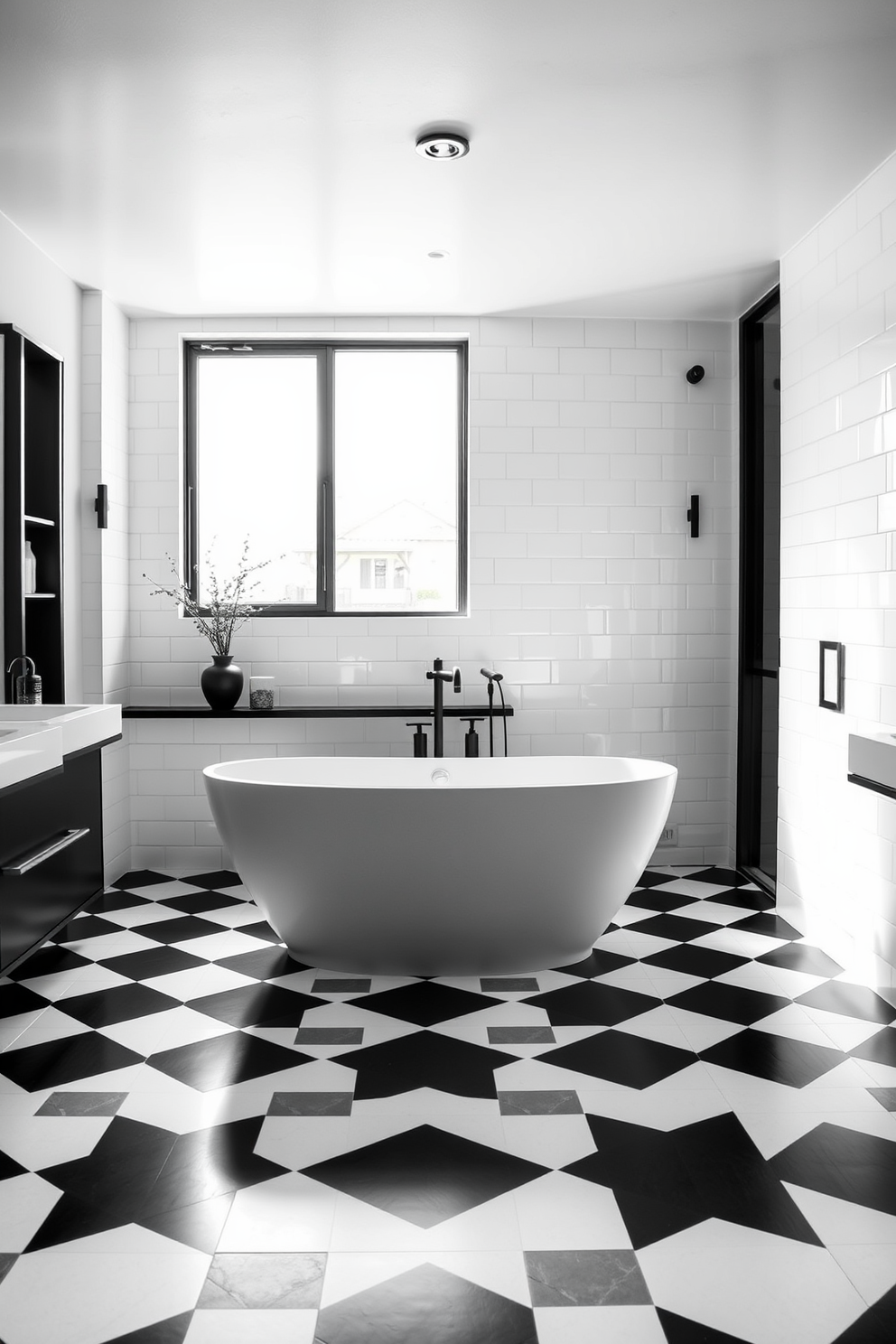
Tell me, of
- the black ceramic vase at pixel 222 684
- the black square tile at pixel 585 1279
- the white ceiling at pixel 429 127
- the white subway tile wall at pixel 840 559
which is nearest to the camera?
the black square tile at pixel 585 1279

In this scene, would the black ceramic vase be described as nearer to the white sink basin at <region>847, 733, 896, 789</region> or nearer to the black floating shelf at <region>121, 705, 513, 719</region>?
the black floating shelf at <region>121, 705, 513, 719</region>

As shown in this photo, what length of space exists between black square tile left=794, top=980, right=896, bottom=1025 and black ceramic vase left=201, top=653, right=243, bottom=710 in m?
2.74

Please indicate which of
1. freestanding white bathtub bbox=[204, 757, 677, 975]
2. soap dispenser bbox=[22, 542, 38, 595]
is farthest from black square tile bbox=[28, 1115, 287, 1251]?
soap dispenser bbox=[22, 542, 38, 595]

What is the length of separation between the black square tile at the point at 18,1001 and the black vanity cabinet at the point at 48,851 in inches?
9.9

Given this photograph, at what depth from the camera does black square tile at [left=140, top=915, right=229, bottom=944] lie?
392 centimetres

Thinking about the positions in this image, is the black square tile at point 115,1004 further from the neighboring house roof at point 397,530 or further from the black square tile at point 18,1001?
the neighboring house roof at point 397,530

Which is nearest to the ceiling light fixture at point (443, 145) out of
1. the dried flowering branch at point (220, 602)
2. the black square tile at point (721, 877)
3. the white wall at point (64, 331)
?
the white wall at point (64, 331)

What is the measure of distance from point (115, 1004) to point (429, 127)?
9.51 ft

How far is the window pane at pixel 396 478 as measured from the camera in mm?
5027

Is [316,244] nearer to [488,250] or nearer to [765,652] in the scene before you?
[488,250]

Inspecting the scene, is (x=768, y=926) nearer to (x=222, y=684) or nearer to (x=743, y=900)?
(x=743, y=900)

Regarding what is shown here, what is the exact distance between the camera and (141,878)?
4.79 m

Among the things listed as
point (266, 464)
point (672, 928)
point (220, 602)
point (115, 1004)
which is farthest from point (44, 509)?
point (672, 928)

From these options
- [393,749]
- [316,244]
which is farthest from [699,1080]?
[316,244]
